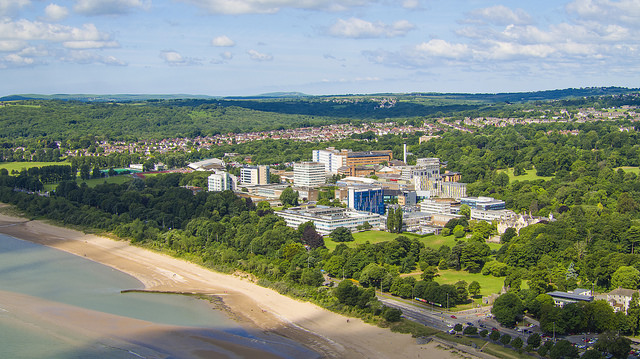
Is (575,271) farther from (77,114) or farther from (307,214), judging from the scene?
(77,114)

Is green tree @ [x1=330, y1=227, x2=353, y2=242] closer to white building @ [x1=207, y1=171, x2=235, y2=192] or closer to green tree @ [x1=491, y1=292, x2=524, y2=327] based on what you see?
green tree @ [x1=491, y1=292, x2=524, y2=327]

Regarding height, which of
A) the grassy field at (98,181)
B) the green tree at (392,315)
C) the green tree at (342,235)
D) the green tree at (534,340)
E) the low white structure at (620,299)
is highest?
the low white structure at (620,299)

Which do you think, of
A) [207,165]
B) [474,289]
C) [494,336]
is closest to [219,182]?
[207,165]

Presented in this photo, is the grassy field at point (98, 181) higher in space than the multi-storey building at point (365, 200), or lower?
lower

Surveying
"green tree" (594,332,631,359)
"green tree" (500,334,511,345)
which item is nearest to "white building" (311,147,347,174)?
"green tree" (500,334,511,345)

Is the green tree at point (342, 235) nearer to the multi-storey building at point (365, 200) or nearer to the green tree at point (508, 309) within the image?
the multi-storey building at point (365, 200)

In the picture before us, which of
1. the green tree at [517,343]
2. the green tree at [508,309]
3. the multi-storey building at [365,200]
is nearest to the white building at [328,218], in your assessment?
the multi-storey building at [365,200]

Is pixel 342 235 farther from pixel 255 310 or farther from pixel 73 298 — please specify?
pixel 73 298
